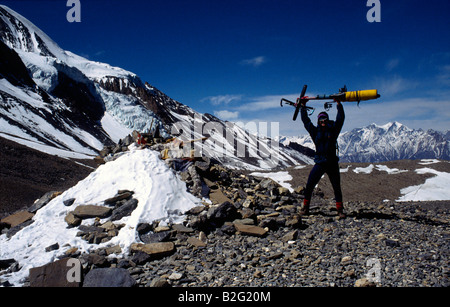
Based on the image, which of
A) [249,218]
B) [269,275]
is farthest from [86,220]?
[269,275]

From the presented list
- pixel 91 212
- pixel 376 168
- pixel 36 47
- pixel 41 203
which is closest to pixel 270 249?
pixel 91 212

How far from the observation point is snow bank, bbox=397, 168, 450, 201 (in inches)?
875

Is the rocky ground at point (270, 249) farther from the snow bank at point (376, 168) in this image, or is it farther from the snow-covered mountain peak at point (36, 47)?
the snow-covered mountain peak at point (36, 47)

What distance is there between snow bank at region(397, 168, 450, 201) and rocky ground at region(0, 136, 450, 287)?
625 inches

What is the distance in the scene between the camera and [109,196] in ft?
28.3

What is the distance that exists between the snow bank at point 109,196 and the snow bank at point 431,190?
70.3ft

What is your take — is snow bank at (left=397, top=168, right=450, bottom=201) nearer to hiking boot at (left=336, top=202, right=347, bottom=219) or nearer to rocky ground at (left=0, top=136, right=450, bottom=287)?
rocky ground at (left=0, top=136, right=450, bottom=287)

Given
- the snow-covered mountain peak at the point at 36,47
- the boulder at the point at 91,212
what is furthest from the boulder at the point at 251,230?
the snow-covered mountain peak at the point at 36,47

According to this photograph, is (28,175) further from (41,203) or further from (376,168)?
(376,168)

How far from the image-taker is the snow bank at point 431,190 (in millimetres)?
22219

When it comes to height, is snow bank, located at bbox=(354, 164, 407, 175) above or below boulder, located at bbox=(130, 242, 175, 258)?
above

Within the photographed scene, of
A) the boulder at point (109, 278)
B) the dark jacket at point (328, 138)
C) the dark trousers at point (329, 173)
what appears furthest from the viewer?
the dark trousers at point (329, 173)

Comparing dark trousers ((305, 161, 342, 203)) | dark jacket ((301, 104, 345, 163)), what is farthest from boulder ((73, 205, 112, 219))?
dark jacket ((301, 104, 345, 163))
